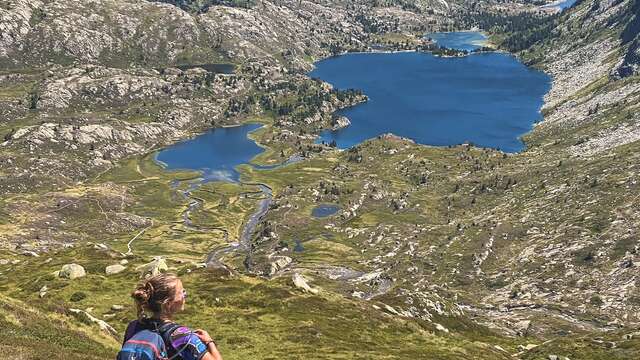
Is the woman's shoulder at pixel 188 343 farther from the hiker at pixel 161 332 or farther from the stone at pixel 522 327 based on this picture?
the stone at pixel 522 327

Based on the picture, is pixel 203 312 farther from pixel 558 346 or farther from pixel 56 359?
pixel 558 346

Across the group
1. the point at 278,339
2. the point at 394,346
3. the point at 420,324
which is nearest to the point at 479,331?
the point at 420,324

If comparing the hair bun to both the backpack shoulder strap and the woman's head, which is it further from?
the backpack shoulder strap

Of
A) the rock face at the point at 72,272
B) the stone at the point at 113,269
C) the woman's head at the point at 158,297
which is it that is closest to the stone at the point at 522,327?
the stone at the point at 113,269

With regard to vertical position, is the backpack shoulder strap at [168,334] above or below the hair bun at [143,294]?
below

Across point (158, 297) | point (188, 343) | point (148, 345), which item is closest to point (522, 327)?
point (188, 343)

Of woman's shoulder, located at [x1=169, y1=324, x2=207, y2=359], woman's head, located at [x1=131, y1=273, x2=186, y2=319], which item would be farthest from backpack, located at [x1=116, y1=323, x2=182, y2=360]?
woman's head, located at [x1=131, y1=273, x2=186, y2=319]

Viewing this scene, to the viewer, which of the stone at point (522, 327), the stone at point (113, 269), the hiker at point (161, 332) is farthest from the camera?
the stone at point (522, 327)

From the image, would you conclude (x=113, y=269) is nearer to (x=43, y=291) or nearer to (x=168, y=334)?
(x=43, y=291)
